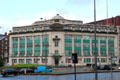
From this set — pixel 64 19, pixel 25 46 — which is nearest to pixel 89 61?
pixel 64 19

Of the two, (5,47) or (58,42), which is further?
(5,47)

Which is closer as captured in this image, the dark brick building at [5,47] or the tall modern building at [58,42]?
the tall modern building at [58,42]

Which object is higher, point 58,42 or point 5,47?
point 58,42

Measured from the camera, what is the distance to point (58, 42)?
353 feet

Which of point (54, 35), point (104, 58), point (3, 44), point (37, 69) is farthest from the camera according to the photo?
point (3, 44)

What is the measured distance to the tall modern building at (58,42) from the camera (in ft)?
351

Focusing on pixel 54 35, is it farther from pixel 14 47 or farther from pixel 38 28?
pixel 14 47

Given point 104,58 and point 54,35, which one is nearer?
point 54,35

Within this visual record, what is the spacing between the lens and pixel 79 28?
4390 inches

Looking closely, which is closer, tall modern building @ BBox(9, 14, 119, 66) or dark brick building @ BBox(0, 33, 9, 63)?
tall modern building @ BBox(9, 14, 119, 66)

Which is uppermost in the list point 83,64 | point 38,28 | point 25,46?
point 38,28

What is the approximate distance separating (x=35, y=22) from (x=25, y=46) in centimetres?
1117

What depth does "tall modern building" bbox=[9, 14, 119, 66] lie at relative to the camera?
10712 centimetres

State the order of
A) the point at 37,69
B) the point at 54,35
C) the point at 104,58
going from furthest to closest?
1. the point at 104,58
2. the point at 54,35
3. the point at 37,69
